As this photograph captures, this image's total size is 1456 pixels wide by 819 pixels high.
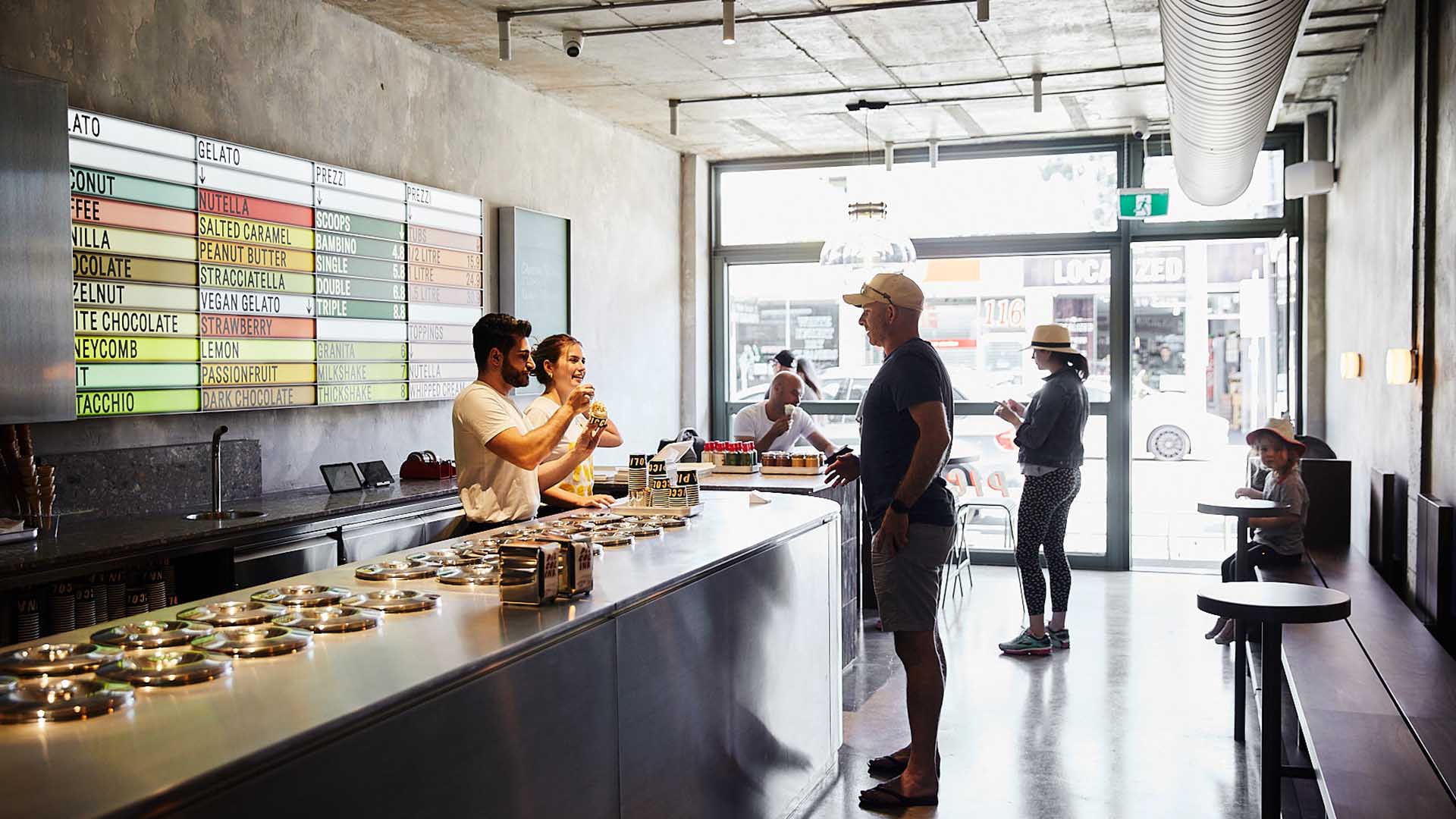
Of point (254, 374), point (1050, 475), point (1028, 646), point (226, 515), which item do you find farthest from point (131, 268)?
point (1028, 646)

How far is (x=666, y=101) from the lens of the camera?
7.78 meters

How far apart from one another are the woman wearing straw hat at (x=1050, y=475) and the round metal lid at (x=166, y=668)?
16.1 ft

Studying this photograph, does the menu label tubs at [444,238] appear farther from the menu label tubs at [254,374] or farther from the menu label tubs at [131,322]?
the menu label tubs at [131,322]

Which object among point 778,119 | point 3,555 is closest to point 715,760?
point 3,555

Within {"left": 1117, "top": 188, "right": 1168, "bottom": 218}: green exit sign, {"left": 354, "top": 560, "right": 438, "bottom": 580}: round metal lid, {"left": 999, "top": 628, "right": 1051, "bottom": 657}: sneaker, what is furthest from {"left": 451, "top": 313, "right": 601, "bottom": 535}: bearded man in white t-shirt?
{"left": 1117, "top": 188, "right": 1168, "bottom": 218}: green exit sign

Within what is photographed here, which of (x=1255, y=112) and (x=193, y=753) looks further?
(x=1255, y=112)

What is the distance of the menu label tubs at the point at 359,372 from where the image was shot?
5.51 m

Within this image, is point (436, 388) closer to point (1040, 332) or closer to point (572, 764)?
point (1040, 332)

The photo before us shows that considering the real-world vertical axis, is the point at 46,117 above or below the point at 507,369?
above

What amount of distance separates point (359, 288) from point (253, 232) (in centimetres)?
73

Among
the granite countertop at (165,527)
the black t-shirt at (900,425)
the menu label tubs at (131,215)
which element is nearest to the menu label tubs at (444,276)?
the granite countertop at (165,527)

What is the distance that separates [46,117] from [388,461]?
2544 mm

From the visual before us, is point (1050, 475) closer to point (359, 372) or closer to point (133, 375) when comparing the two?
point (359, 372)

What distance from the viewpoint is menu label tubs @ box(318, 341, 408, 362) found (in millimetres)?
5512
